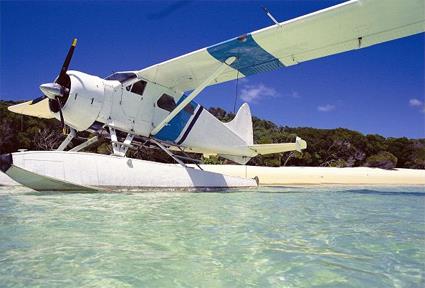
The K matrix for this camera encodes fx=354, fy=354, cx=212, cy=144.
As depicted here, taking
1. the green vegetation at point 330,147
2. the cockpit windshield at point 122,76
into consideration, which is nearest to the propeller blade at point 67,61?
the cockpit windshield at point 122,76

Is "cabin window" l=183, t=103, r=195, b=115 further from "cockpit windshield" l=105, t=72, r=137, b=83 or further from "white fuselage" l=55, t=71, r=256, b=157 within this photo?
"cockpit windshield" l=105, t=72, r=137, b=83

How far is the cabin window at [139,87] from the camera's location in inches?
336

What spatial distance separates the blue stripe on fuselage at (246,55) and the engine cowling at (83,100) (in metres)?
2.72

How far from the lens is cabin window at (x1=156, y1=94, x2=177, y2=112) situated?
9156 mm

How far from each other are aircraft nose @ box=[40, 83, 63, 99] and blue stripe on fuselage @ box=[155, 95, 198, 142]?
272cm

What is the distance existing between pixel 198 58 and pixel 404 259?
6973 mm

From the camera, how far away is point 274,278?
2033 mm

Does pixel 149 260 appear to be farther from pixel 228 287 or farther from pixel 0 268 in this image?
pixel 0 268

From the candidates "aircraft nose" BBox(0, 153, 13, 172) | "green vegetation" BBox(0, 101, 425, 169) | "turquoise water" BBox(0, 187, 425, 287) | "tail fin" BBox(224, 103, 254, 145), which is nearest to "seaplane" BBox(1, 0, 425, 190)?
"aircraft nose" BBox(0, 153, 13, 172)

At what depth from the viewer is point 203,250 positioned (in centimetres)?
259

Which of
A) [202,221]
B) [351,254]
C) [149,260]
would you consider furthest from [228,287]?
[202,221]

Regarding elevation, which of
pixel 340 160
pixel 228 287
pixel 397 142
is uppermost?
pixel 397 142

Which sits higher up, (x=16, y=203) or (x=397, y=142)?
(x=397, y=142)

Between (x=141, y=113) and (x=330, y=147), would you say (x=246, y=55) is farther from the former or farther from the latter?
(x=330, y=147)
